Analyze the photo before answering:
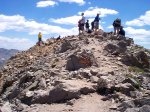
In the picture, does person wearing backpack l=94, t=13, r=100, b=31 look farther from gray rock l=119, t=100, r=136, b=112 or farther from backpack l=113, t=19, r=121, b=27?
gray rock l=119, t=100, r=136, b=112

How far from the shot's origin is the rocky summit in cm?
2125

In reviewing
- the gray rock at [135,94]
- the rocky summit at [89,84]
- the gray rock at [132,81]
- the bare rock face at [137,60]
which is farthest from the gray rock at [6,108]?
the bare rock face at [137,60]

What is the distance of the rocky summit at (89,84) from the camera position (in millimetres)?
21250

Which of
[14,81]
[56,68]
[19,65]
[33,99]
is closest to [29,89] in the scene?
[33,99]

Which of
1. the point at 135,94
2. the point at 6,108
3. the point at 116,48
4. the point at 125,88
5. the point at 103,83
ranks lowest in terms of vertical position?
the point at 6,108

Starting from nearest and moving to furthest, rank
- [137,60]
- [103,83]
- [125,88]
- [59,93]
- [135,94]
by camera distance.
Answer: [135,94] < [59,93] < [125,88] < [103,83] < [137,60]

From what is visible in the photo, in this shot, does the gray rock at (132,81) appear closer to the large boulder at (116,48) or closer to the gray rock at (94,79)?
the gray rock at (94,79)

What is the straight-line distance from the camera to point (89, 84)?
24078mm

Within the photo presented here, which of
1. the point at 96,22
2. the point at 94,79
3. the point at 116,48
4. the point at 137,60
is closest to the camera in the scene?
the point at 94,79

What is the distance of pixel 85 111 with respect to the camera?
2020 cm

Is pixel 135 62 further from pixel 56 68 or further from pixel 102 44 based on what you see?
pixel 56 68

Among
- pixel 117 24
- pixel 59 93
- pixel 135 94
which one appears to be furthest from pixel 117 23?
pixel 59 93

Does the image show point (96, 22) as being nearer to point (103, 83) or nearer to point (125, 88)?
point (103, 83)

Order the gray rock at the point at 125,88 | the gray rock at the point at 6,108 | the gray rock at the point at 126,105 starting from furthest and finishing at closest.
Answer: the gray rock at the point at 125,88
the gray rock at the point at 6,108
the gray rock at the point at 126,105
